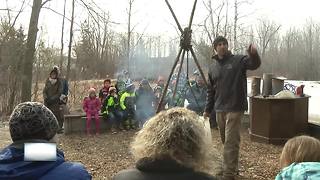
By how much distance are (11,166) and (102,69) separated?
26.9 meters

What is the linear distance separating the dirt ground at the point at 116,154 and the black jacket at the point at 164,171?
Answer: 4.00 meters

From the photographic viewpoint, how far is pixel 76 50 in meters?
25.5

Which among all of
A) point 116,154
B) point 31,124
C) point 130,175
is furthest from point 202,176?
point 116,154

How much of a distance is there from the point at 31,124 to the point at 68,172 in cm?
25

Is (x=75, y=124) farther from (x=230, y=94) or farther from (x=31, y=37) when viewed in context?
(x=230, y=94)

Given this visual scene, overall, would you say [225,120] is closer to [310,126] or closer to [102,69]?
[310,126]

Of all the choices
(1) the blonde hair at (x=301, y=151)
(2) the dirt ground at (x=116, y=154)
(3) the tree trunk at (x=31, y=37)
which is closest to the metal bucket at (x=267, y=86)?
(2) the dirt ground at (x=116, y=154)

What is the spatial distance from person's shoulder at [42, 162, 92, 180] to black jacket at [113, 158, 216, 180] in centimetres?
21

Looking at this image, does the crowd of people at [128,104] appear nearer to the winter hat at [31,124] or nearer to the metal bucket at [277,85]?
the metal bucket at [277,85]

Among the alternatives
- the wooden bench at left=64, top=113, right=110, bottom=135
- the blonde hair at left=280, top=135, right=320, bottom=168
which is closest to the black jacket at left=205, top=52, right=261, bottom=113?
the blonde hair at left=280, top=135, right=320, bottom=168

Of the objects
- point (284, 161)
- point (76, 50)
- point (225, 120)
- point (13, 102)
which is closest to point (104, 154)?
point (225, 120)

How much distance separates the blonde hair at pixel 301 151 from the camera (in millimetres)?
2277

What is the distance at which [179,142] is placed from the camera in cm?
194

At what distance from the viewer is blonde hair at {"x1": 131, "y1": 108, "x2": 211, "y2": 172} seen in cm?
193
